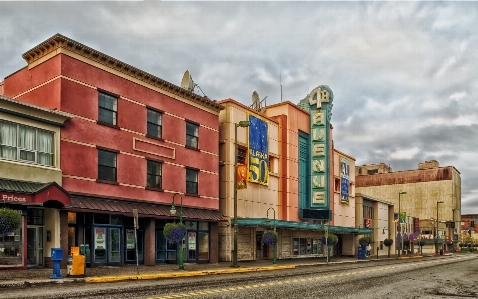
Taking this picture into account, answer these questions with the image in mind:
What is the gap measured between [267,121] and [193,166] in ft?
37.4

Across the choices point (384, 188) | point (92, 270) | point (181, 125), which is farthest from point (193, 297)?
point (384, 188)

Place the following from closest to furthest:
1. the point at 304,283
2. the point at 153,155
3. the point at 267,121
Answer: the point at 304,283
the point at 153,155
the point at 267,121

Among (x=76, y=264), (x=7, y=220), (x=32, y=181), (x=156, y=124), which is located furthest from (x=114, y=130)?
(x=7, y=220)

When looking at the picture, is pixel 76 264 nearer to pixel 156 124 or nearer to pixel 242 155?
pixel 156 124

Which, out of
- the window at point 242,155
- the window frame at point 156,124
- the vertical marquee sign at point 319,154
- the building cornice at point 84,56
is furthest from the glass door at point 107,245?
the vertical marquee sign at point 319,154

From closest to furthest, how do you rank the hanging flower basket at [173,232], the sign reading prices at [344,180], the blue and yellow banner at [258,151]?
the hanging flower basket at [173,232] < the blue and yellow banner at [258,151] < the sign reading prices at [344,180]

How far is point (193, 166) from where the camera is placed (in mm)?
35219

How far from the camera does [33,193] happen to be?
2267 cm

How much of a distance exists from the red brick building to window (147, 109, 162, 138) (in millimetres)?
67

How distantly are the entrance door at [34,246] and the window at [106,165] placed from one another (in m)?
4.76

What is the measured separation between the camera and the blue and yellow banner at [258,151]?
41.0m

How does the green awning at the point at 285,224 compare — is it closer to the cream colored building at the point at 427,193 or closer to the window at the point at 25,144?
the window at the point at 25,144

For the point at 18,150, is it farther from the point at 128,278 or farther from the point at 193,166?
the point at 193,166

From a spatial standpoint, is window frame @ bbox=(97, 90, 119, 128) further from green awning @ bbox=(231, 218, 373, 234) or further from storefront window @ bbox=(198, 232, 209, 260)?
green awning @ bbox=(231, 218, 373, 234)
